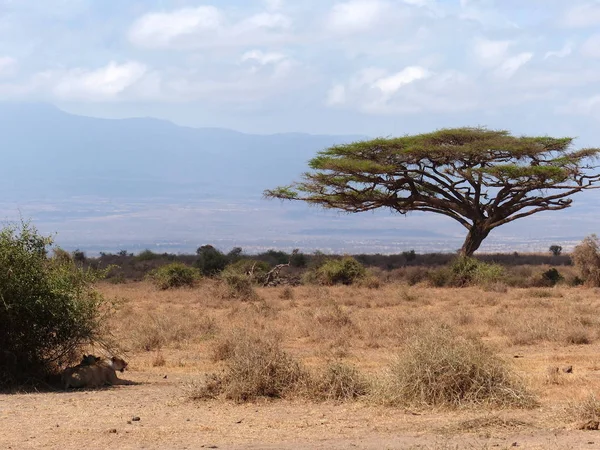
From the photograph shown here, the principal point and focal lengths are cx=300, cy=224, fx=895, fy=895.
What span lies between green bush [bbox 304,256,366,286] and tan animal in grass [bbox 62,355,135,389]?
23043mm

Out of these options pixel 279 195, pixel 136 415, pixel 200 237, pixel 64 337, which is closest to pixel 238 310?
pixel 64 337

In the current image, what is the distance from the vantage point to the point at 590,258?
32531 millimetres

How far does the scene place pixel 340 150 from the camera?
43.0 metres

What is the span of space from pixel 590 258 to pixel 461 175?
28.5ft

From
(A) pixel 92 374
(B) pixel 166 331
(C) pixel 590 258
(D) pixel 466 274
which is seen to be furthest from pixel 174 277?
(A) pixel 92 374

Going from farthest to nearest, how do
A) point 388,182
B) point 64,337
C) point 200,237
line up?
point 200,237 → point 388,182 → point 64,337

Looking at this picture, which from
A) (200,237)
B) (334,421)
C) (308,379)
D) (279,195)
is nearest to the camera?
(334,421)

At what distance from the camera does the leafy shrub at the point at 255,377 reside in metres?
11.6

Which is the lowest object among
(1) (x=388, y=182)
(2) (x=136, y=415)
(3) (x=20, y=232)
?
(2) (x=136, y=415)

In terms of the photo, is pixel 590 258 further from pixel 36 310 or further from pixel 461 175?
pixel 36 310

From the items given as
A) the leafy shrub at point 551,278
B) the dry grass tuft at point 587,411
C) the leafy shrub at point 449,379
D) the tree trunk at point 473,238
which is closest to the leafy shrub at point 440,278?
the leafy shrub at point 551,278

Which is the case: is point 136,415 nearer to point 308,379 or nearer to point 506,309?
point 308,379

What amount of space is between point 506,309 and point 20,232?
49.4 feet

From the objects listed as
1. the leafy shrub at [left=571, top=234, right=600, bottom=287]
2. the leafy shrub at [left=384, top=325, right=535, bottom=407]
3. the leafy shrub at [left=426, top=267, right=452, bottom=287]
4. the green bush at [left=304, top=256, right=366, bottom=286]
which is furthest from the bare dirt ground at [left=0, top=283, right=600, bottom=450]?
the green bush at [left=304, top=256, right=366, bottom=286]
